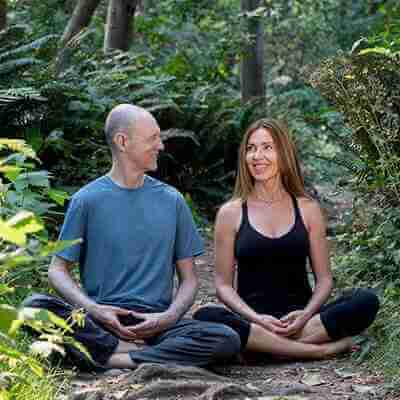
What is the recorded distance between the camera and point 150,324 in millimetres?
5156

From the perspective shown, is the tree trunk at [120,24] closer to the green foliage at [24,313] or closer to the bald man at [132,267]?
the green foliage at [24,313]

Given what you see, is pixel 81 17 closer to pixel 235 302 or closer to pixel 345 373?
pixel 235 302

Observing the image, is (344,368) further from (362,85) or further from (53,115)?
(53,115)

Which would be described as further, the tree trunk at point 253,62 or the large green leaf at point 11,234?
the tree trunk at point 253,62

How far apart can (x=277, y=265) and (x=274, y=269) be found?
1.2 inches

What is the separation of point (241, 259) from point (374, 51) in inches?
75.2

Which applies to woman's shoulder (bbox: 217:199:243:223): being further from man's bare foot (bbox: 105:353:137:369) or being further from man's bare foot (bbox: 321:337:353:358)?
man's bare foot (bbox: 105:353:137:369)

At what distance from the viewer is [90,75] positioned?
10820 millimetres

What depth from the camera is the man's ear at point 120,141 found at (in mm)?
5363

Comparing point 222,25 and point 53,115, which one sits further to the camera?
→ point 222,25

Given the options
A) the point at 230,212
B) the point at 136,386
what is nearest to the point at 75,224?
the point at 230,212

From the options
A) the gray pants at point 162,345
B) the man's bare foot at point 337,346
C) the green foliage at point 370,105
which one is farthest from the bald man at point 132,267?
the green foliage at point 370,105

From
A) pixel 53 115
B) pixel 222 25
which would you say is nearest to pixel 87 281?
pixel 53 115

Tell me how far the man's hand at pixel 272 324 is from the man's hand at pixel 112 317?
0.78m
